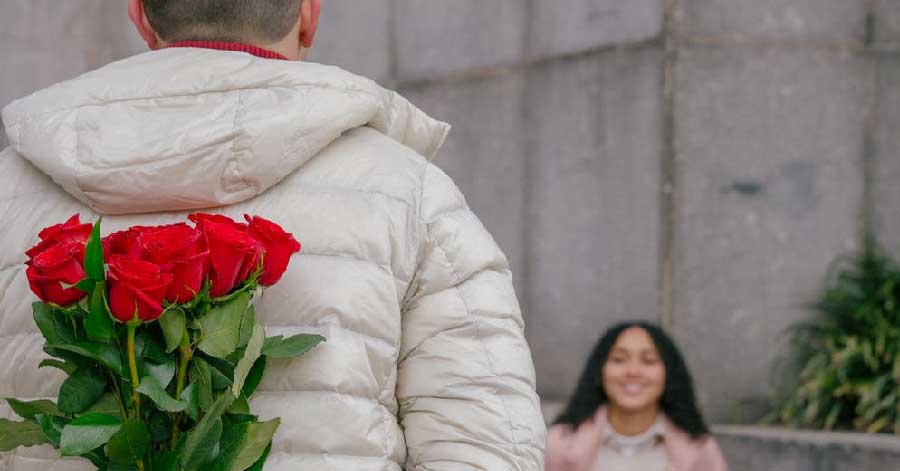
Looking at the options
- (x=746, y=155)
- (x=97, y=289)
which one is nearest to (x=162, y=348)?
(x=97, y=289)

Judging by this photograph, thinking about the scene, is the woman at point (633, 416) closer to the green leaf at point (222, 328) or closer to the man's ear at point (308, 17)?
the man's ear at point (308, 17)

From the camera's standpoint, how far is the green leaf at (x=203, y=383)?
1724mm

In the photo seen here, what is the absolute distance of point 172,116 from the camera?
1875 mm

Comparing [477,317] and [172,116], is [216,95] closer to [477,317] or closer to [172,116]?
[172,116]

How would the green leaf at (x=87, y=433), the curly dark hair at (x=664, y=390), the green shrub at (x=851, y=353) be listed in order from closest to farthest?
1. the green leaf at (x=87, y=433)
2. the curly dark hair at (x=664, y=390)
3. the green shrub at (x=851, y=353)

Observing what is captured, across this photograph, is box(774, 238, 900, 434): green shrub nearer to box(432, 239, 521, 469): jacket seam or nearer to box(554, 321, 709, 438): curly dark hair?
box(554, 321, 709, 438): curly dark hair

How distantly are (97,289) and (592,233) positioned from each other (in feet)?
18.6

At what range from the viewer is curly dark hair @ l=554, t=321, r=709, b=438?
5359 millimetres

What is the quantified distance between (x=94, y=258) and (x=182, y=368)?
0.17 metres

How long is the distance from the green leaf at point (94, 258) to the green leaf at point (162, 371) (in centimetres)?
12

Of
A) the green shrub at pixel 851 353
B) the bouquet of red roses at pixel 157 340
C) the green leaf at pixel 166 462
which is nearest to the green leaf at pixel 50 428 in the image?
the bouquet of red roses at pixel 157 340

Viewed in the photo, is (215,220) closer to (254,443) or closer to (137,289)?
(137,289)

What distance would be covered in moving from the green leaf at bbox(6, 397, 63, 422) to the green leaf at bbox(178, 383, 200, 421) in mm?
170

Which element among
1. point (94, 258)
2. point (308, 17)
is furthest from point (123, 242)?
point (308, 17)
